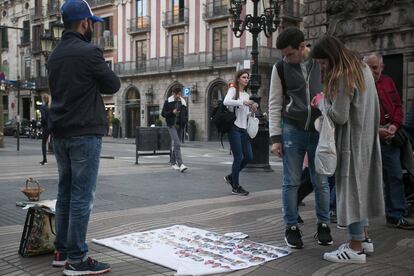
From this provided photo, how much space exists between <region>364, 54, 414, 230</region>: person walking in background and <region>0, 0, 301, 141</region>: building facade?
83.1 ft

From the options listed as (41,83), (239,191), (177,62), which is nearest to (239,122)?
(239,191)

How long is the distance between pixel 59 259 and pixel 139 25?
130ft

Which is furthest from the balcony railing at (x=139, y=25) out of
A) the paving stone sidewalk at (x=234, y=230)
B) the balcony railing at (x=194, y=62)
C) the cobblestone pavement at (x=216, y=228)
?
the paving stone sidewalk at (x=234, y=230)

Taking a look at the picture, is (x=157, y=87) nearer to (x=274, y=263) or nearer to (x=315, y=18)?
(x=315, y=18)

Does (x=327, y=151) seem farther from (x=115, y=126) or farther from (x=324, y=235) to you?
(x=115, y=126)

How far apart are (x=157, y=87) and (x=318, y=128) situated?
37.1 m

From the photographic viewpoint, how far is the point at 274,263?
3998mm

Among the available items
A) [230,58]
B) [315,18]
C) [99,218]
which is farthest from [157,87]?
[99,218]

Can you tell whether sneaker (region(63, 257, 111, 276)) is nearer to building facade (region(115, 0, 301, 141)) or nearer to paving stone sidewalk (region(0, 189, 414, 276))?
paving stone sidewalk (region(0, 189, 414, 276))

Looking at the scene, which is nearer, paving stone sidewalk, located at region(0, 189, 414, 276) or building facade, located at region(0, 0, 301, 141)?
paving stone sidewalk, located at region(0, 189, 414, 276)

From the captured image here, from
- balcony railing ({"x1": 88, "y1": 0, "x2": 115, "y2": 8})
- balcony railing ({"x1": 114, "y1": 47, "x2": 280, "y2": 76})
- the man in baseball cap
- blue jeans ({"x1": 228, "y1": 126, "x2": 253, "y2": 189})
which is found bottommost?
blue jeans ({"x1": 228, "y1": 126, "x2": 253, "y2": 189})

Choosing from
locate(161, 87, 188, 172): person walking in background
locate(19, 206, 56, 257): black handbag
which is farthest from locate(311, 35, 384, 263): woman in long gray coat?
locate(161, 87, 188, 172): person walking in background

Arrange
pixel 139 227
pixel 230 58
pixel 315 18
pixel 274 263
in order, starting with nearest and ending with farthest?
pixel 274 263 → pixel 139 227 → pixel 315 18 → pixel 230 58

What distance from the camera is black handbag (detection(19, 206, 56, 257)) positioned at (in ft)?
13.7
